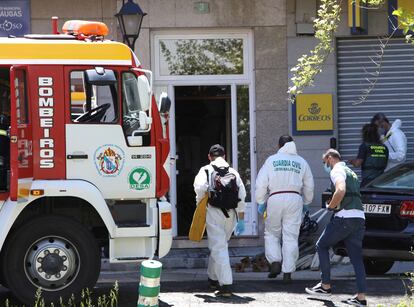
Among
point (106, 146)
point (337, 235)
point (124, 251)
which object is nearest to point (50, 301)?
point (124, 251)

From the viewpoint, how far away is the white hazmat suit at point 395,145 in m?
13.9

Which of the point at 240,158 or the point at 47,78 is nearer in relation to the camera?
the point at 47,78

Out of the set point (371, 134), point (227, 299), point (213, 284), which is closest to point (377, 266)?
point (371, 134)

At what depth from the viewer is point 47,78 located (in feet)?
31.0

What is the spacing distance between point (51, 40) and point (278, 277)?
14.7 ft

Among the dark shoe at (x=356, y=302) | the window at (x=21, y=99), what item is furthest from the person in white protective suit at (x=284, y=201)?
the window at (x=21, y=99)

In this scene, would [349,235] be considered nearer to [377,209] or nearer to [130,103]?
[377,209]

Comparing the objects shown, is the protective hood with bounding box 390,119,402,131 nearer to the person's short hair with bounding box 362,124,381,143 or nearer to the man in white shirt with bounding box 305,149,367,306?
the person's short hair with bounding box 362,124,381,143

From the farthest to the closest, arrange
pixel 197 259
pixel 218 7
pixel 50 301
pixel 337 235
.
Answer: pixel 218 7 < pixel 197 259 < pixel 337 235 < pixel 50 301

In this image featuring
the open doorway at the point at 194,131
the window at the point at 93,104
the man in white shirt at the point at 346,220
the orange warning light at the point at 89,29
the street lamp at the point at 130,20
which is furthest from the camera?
the open doorway at the point at 194,131

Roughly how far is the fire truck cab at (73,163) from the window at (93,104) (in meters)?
0.01

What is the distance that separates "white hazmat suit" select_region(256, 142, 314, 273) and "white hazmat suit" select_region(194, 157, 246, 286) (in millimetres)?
693

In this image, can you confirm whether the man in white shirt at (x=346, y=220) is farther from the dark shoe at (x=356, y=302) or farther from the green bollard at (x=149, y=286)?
the green bollard at (x=149, y=286)

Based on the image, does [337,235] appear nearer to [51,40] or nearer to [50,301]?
[50,301]
